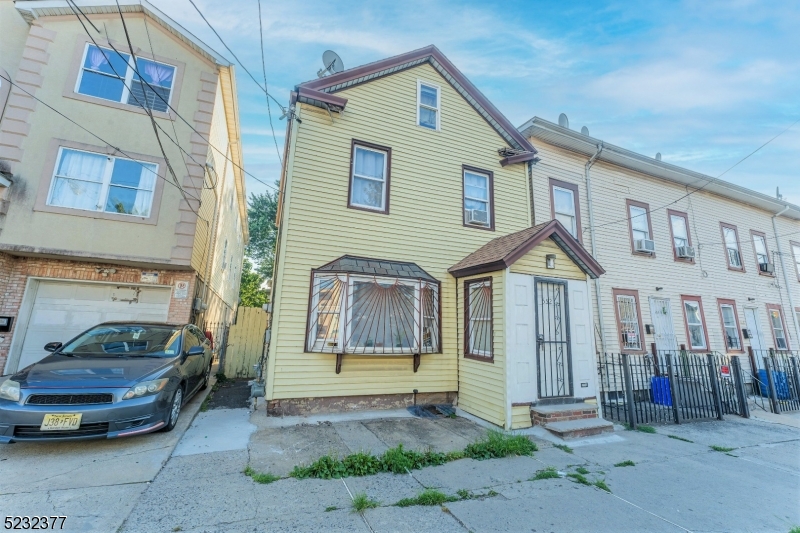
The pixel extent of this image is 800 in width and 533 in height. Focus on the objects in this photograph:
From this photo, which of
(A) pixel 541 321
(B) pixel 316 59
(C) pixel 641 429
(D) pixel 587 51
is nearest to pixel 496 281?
(A) pixel 541 321

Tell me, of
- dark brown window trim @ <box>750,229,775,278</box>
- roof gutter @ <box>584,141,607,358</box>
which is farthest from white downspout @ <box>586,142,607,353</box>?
dark brown window trim @ <box>750,229,775,278</box>

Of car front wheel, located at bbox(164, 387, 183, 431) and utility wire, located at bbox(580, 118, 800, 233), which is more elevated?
utility wire, located at bbox(580, 118, 800, 233)

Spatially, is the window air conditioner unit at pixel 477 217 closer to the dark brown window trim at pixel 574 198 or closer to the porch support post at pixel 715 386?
the dark brown window trim at pixel 574 198

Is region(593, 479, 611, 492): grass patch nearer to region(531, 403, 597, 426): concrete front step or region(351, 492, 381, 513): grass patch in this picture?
region(531, 403, 597, 426): concrete front step

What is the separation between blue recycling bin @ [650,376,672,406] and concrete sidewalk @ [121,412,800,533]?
8.84 ft

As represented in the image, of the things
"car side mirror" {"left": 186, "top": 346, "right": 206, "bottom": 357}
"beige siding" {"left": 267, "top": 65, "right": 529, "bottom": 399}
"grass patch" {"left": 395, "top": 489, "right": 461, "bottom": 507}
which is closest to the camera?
"grass patch" {"left": 395, "top": 489, "right": 461, "bottom": 507}

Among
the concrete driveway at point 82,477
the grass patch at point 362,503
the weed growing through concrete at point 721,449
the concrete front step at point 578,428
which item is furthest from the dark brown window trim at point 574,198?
the concrete driveway at point 82,477

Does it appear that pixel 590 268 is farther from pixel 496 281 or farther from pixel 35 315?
pixel 35 315

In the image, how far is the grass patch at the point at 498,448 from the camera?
4.61 m

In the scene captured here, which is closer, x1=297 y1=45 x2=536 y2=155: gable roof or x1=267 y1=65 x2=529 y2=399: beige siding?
x1=267 y1=65 x2=529 y2=399: beige siding

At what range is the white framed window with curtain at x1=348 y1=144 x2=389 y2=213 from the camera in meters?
7.39

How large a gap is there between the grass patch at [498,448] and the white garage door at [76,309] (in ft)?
23.6

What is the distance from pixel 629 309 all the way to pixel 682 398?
3342mm

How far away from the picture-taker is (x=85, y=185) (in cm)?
726
